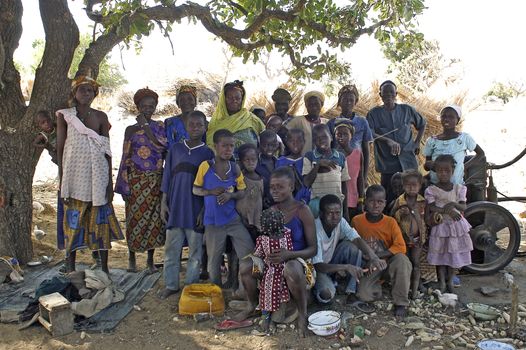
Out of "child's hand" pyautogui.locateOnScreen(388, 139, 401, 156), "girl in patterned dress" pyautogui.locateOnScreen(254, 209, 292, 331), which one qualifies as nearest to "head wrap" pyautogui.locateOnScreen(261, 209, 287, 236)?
"girl in patterned dress" pyautogui.locateOnScreen(254, 209, 292, 331)

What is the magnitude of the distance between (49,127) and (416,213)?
3.64m

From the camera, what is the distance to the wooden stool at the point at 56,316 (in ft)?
11.1

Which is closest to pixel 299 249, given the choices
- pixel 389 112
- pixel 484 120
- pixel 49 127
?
pixel 389 112

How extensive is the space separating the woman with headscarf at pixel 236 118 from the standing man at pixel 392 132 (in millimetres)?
1456

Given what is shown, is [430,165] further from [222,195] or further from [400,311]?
[222,195]

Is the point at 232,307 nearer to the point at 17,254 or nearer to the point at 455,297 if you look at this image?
the point at 455,297

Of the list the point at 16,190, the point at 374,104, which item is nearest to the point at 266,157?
the point at 16,190

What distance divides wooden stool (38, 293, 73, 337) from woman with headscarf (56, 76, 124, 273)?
89 cm

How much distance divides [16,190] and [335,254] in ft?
11.0

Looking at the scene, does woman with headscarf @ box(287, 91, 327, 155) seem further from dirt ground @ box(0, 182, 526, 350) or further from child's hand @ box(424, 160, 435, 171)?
dirt ground @ box(0, 182, 526, 350)

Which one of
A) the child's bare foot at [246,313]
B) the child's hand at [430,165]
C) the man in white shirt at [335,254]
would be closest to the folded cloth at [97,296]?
the child's bare foot at [246,313]

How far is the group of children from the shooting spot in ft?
12.8

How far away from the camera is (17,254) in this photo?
484 centimetres

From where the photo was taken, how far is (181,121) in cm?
442
